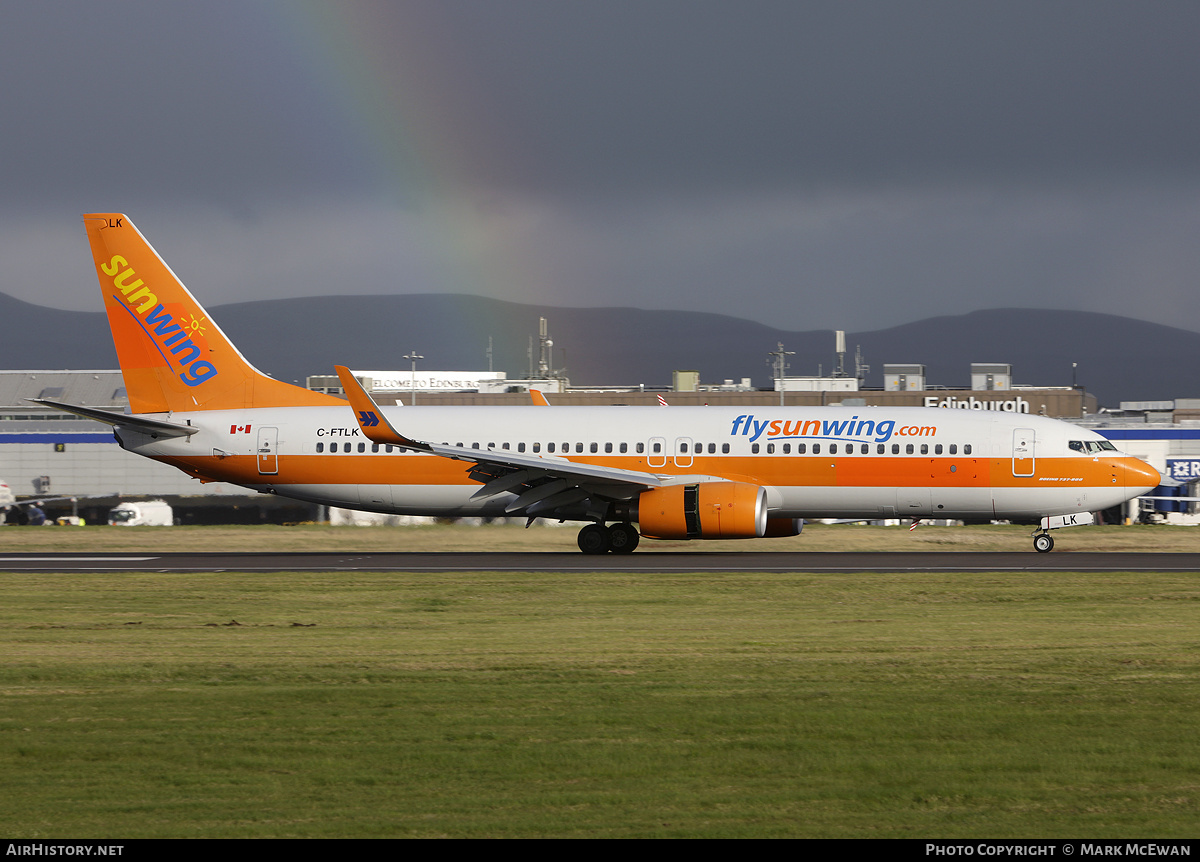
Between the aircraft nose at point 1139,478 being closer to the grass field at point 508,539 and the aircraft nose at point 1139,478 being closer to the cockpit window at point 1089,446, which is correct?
the cockpit window at point 1089,446

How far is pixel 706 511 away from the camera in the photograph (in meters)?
30.1

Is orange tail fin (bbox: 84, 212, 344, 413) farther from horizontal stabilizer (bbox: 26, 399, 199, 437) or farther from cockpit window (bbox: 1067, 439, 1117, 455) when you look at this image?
cockpit window (bbox: 1067, 439, 1117, 455)

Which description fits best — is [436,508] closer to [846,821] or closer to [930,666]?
[930,666]

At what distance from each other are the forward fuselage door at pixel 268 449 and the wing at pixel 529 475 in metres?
3.95

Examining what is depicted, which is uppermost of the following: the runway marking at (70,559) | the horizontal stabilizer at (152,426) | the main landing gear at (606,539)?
the horizontal stabilizer at (152,426)

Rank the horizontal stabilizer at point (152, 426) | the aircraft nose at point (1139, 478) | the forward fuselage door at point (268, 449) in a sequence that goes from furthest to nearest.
Result: 1. the forward fuselage door at point (268, 449)
2. the horizontal stabilizer at point (152, 426)
3. the aircraft nose at point (1139, 478)

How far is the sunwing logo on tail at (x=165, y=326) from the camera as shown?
35750 mm

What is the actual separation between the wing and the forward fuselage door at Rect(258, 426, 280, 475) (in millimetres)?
3950

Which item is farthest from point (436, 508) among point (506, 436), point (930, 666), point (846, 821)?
point (846, 821)

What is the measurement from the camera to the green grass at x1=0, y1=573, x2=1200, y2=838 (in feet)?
29.0

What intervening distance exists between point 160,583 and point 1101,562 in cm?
2104

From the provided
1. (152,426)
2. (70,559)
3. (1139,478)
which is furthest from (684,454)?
(70,559)

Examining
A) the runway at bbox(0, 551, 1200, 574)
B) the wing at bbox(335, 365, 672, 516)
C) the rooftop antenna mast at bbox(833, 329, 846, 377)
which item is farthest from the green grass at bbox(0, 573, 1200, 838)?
the rooftop antenna mast at bbox(833, 329, 846, 377)

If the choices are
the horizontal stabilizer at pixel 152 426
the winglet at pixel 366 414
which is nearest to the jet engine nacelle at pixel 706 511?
the winglet at pixel 366 414
